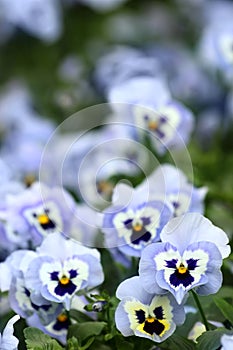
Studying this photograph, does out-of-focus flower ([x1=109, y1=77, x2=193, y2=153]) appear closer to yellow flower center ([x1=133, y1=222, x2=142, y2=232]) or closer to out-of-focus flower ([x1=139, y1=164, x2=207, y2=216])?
out-of-focus flower ([x1=139, y1=164, x2=207, y2=216])

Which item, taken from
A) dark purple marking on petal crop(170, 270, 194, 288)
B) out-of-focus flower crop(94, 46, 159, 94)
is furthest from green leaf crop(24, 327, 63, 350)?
out-of-focus flower crop(94, 46, 159, 94)

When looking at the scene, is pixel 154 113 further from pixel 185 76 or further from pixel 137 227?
pixel 185 76

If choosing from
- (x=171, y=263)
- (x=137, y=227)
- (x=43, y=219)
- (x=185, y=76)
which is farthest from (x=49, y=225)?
(x=185, y=76)

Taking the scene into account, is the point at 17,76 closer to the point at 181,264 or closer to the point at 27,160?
the point at 27,160

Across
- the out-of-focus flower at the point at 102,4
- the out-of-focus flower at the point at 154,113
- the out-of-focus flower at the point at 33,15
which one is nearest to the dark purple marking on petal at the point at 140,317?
the out-of-focus flower at the point at 154,113

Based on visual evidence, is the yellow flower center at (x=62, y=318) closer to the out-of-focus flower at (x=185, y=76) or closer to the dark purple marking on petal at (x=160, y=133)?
the dark purple marking on petal at (x=160, y=133)
